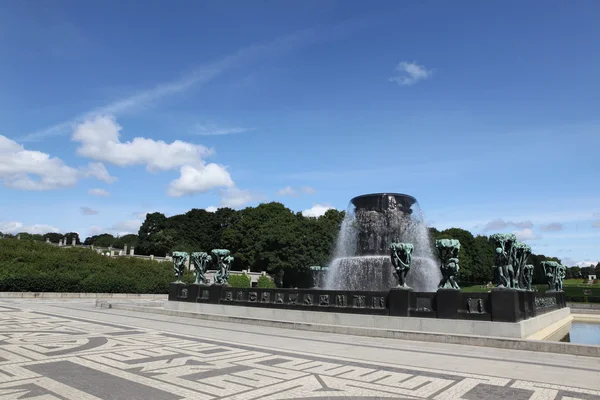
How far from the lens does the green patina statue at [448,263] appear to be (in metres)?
15.0

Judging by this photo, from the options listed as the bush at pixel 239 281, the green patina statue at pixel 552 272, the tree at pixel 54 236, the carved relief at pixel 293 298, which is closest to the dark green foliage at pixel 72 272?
the bush at pixel 239 281

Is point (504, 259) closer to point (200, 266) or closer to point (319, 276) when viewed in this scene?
point (200, 266)

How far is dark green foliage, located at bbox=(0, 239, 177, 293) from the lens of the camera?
1325 inches

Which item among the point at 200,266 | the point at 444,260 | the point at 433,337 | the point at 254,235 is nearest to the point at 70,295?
the point at 200,266

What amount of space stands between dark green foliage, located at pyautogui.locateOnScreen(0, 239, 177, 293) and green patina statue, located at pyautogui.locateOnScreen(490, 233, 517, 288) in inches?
1307

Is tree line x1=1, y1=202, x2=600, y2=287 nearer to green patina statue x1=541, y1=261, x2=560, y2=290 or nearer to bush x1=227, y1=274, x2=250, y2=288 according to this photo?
bush x1=227, y1=274, x2=250, y2=288

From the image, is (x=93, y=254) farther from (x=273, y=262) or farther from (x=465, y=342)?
(x=465, y=342)

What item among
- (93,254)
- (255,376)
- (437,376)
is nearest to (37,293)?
(93,254)

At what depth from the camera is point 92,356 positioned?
9812mm

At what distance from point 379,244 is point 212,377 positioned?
58.2 ft

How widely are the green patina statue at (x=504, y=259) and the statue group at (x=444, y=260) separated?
129 centimetres

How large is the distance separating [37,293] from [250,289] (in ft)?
70.2

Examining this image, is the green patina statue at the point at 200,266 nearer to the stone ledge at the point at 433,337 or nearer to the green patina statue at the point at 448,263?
the stone ledge at the point at 433,337

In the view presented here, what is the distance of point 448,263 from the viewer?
15.0 m
